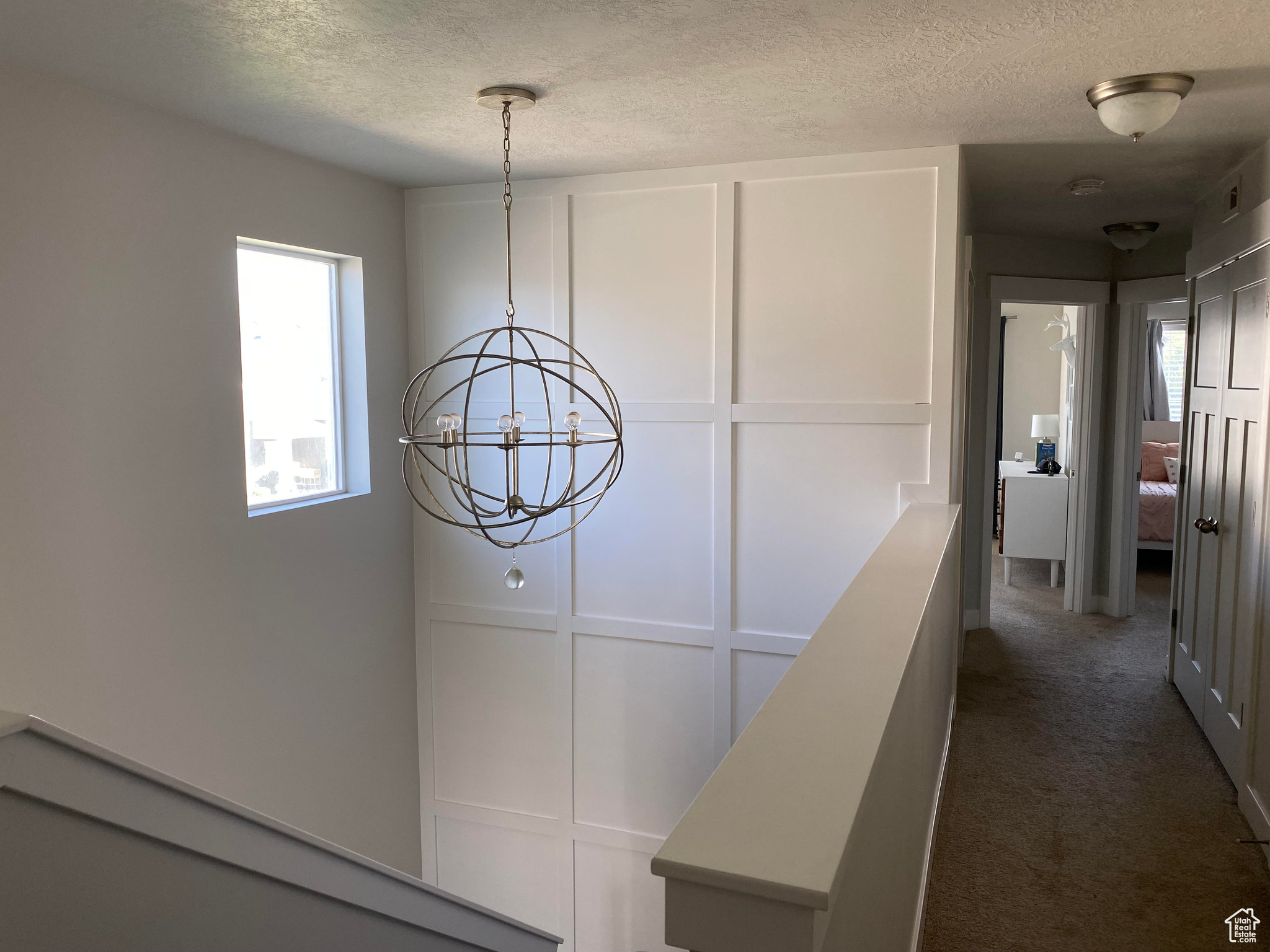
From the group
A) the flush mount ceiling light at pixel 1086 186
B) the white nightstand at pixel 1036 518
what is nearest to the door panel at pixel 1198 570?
the flush mount ceiling light at pixel 1086 186

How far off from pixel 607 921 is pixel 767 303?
8.67 feet

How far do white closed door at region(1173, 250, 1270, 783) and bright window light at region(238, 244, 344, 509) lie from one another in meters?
3.35

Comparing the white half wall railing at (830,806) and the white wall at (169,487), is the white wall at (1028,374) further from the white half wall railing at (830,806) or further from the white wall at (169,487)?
the white half wall railing at (830,806)

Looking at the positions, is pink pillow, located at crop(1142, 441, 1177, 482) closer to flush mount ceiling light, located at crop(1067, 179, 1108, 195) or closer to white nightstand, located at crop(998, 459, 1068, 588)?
white nightstand, located at crop(998, 459, 1068, 588)

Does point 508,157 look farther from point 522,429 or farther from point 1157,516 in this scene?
point 1157,516

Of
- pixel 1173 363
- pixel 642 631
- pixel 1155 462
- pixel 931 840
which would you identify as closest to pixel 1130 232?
pixel 642 631

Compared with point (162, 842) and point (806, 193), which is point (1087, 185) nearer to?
point (806, 193)

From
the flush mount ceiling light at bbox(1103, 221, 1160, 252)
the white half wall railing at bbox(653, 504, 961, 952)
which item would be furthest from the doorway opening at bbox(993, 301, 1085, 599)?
the white half wall railing at bbox(653, 504, 961, 952)

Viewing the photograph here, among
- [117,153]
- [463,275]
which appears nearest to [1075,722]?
[463,275]

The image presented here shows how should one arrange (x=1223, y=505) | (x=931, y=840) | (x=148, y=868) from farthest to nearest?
(x=1223, y=505), (x=931, y=840), (x=148, y=868)

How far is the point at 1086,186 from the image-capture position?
3.74 metres

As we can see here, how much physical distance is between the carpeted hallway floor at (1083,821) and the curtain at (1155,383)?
4710 mm

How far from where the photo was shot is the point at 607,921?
383 centimetres

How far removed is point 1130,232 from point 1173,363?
4.82 m
